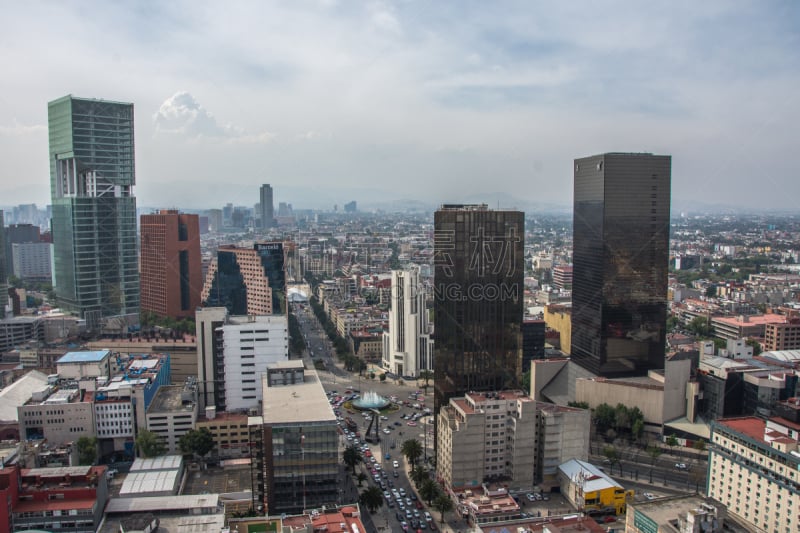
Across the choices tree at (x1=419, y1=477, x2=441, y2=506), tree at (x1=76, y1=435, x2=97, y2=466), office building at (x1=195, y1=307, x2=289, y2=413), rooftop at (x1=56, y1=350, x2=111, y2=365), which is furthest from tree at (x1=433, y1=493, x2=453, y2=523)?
rooftop at (x1=56, y1=350, x2=111, y2=365)

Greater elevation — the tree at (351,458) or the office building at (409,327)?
the office building at (409,327)

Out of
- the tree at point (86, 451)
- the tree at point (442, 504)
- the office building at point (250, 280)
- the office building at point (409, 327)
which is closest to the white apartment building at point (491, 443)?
the tree at point (442, 504)

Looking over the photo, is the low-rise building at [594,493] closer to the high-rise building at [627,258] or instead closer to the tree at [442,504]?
the tree at [442,504]

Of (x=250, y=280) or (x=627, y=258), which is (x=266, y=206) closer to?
(x=250, y=280)

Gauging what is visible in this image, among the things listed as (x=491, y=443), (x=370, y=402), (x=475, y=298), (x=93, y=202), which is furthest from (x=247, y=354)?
(x=93, y=202)

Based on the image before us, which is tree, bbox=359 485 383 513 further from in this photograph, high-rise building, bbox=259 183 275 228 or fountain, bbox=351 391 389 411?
high-rise building, bbox=259 183 275 228

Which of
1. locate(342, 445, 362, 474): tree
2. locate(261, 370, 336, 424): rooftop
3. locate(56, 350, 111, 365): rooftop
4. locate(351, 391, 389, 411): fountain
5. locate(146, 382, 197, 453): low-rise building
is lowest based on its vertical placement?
locate(351, 391, 389, 411): fountain
